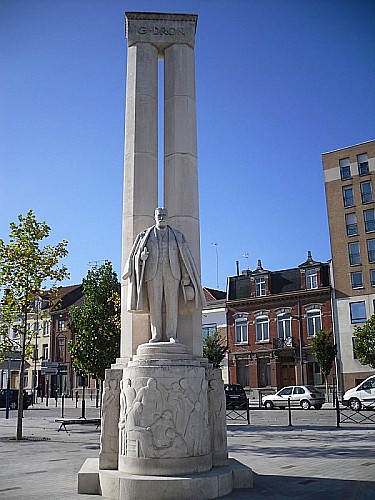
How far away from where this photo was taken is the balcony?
162 ft

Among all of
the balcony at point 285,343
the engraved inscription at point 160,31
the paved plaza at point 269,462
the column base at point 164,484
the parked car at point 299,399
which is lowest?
the paved plaza at point 269,462

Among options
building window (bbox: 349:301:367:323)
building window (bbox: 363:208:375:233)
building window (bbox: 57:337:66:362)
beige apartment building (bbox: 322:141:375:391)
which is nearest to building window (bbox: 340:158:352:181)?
beige apartment building (bbox: 322:141:375:391)

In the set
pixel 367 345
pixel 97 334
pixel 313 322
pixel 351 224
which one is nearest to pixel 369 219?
pixel 351 224

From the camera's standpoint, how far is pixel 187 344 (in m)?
10.2

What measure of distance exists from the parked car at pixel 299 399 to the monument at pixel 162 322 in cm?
2751

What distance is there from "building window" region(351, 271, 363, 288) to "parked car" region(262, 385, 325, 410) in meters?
13.6

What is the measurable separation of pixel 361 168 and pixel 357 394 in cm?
2397

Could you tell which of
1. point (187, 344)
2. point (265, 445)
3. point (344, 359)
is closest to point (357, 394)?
point (344, 359)

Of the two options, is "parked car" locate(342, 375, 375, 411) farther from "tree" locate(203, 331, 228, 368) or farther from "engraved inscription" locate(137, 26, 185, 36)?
"engraved inscription" locate(137, 26, 185, 36)

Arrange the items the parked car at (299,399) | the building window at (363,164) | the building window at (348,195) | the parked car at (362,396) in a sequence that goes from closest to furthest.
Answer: the parked car at (362,396) → the parked car at (299,399) → the building window at (363,164) → the building window at (348,195)

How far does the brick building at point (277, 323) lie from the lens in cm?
4897

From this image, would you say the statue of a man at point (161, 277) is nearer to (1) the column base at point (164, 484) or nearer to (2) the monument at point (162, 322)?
(2) the monument at point (162, 322)

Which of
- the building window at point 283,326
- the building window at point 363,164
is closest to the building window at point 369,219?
the building window at point 363,164

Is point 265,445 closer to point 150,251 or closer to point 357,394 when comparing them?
point 150,251
